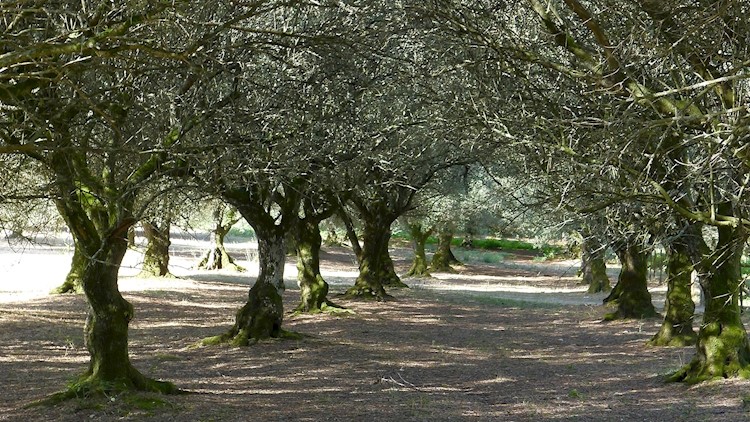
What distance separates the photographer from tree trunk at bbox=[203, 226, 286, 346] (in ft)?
61.2

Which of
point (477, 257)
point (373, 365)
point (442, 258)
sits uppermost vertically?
point (477, 257)

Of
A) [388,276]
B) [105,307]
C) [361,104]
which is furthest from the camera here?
[388,276]

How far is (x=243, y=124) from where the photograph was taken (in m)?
12.8

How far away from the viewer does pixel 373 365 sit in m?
16.8

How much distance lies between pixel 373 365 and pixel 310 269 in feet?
27.1

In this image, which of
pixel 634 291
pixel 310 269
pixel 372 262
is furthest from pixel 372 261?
pixel 634 291

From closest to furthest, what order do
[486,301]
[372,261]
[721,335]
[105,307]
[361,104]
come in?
1. [105,307]
2. [721,335]
3. [361,104]
4. [372,261]
5. [486,301]

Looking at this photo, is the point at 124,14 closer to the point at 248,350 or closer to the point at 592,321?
the point at 248,350

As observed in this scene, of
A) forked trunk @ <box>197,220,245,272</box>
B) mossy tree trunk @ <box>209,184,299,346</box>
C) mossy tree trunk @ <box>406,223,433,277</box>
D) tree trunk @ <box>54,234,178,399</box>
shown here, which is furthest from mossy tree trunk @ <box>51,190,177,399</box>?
mossy tree trunk @ <box>406,223,433,277</box>

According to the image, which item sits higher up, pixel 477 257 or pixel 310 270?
pixel 477 257

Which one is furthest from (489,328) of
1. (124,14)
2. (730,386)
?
(124,14)

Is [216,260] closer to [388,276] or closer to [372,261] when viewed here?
[388,276]

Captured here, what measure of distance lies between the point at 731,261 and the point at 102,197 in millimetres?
8331

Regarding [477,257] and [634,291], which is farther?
[477,257]
